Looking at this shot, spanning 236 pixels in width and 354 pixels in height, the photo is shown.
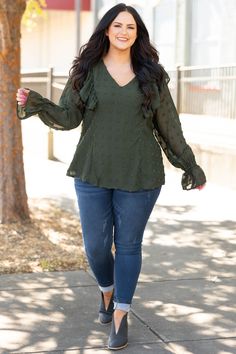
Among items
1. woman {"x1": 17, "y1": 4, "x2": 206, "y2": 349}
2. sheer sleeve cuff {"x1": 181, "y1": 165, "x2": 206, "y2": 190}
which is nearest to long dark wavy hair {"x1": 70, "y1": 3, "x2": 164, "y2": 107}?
woman {"x1": 17, "y1": 4, "x2": 206, "y2": 349}

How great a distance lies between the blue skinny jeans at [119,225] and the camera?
4.36 m

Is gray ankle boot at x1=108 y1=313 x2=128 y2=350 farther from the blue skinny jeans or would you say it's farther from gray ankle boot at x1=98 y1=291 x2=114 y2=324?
gray ankle boot at x1=98 y1=291 x2=114 y2=324

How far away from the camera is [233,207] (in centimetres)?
919

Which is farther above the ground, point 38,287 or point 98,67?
point 98,67

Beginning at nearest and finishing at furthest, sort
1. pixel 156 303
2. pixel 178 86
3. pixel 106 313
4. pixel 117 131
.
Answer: pixel 117 131 → pixel 106 313 → pixel 156 303 → pixel 178 86

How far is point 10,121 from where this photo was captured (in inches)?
291

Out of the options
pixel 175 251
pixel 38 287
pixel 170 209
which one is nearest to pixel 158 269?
pixel 175 251

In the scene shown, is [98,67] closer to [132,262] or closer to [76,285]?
[132,262]

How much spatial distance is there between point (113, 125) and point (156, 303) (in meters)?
1.56

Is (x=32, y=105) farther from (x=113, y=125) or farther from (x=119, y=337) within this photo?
(x=119, y=337)

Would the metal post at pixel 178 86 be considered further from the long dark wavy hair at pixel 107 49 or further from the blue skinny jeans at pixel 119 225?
the blue skinny jeans at pixel 119 225

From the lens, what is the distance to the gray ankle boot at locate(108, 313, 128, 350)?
172 inches

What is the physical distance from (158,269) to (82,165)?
6.97 feet

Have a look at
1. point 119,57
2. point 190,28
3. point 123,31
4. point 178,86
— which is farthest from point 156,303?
point 190,28
